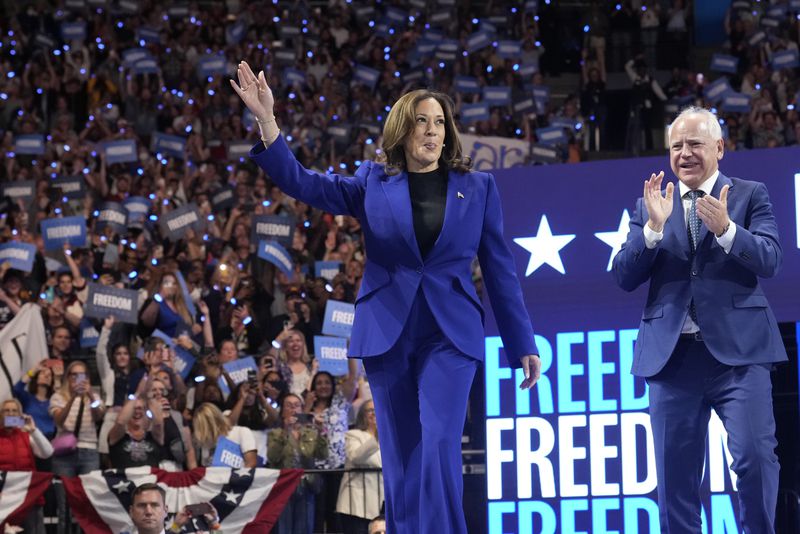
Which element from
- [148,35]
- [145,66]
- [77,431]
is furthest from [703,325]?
[148,35]

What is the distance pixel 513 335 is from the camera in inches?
178

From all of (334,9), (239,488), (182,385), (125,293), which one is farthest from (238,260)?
(334,9)

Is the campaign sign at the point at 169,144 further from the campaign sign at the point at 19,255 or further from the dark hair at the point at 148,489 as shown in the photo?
the dark hair at the point at 148,489

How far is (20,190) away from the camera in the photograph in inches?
543

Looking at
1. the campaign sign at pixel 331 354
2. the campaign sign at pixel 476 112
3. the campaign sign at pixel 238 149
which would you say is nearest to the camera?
the campaign sign at pixel 331 354

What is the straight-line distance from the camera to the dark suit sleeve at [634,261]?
482 cm

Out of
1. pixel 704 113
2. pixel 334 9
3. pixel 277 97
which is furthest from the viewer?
pixel 334 9

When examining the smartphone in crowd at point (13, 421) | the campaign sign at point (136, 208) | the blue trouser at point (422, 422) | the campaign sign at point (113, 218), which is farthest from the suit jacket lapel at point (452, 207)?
the campaign sign at point (136, 208)

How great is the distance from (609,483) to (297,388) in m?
3.83

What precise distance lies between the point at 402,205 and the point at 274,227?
7.82 meters

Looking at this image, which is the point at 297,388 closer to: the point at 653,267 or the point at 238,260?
the point at 238,260

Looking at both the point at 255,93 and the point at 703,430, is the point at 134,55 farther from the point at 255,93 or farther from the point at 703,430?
the point at 703,430

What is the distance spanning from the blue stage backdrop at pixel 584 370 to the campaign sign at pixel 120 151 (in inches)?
307

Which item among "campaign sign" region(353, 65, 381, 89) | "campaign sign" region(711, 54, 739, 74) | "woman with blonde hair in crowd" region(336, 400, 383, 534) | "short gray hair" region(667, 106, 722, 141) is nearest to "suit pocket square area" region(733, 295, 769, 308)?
"short gray hair" region(667, 106, 722, 141)
